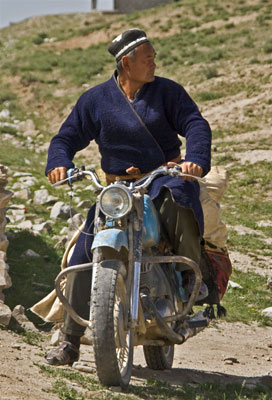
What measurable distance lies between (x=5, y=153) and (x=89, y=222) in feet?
48.5

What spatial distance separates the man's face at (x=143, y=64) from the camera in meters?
5.08

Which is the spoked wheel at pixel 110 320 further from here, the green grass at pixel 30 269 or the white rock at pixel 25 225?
the white rock at pixel 25 225

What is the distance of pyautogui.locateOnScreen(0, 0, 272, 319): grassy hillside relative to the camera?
14375mm

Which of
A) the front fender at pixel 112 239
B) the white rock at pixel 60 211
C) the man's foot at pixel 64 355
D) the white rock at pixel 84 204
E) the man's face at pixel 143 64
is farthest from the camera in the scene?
the white rock at pixel 84 204

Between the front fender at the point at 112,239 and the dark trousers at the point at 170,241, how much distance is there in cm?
52

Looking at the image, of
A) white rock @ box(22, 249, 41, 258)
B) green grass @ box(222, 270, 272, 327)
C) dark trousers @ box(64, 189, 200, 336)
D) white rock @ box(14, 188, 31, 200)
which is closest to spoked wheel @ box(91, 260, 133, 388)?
dark trousers @ box(64, 189, 200, 336)

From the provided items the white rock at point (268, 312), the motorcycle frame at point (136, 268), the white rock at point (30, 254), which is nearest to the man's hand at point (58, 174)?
the motorcycle frame at point (136, 268)

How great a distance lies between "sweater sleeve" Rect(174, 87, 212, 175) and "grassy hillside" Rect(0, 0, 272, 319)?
3.59 metres

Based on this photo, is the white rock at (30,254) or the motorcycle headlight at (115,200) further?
the white rock at (30,254)

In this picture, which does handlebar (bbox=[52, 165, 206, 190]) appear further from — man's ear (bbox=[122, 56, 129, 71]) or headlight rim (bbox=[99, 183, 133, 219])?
man's ear (bbox=[122, 56, 129, 71])

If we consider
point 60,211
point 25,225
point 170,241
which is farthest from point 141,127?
point 60,211

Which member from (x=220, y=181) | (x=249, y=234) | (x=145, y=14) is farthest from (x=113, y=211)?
(x=145, y=14)

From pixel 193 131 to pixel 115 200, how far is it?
0.92 m

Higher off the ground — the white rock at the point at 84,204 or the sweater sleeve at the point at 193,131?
the sweater sleeve at the point at 193,131
